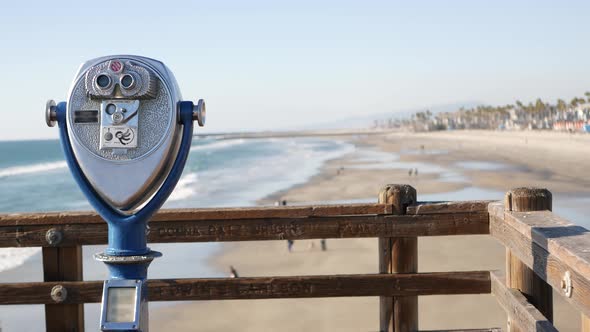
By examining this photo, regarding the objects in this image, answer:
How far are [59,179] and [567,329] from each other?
32.0 meters

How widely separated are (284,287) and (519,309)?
91 centimetres

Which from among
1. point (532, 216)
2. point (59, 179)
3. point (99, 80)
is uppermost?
point (99, 80)

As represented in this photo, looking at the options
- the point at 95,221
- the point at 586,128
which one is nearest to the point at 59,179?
the point at 95,221

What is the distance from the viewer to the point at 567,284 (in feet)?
6.10

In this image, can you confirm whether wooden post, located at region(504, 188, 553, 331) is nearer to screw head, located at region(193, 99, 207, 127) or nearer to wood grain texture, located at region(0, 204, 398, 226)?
wood grain texture, located at region(0, 204, 398, 226)

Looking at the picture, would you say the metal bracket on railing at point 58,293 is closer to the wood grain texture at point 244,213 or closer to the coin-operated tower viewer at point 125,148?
the wood grain texture at point 244,213

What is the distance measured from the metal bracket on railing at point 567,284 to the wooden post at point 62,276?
186 cm

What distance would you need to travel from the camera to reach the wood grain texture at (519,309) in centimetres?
217

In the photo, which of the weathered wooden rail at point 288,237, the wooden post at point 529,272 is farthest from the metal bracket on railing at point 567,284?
the weathered wooden rail at point 288,237

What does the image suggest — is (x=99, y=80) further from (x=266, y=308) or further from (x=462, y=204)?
(x=266, y=308)

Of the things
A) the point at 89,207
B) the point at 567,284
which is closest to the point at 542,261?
the point at 567,284

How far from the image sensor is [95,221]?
9.13 feet

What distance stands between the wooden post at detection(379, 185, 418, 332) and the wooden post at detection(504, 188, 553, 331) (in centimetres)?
40

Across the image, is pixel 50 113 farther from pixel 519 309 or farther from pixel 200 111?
pixel 519 309
